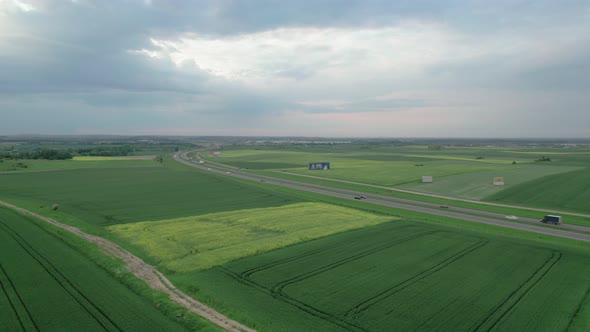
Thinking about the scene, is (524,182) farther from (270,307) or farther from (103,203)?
(103,203)

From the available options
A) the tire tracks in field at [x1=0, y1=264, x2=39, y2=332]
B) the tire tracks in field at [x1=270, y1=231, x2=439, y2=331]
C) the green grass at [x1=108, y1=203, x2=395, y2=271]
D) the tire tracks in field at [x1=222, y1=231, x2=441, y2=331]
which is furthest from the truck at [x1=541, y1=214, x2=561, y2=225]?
the tire tracks in field at [x1=0, y1=264, x2=39, y2=332]

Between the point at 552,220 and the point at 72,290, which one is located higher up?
the point at 72,290

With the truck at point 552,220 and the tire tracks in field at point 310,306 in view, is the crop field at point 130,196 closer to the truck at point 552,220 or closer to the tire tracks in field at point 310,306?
the tire tracks in field at point 310,306

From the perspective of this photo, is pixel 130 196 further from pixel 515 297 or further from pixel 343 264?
pixel 515 297

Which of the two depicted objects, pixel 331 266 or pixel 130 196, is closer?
pixel 331 266

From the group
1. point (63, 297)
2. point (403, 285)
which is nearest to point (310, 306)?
point (403, 285)

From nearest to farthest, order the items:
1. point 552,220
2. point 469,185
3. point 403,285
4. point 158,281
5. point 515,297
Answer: point 515,297
point 403,285
point 158,281
point 552,220
point 469,185

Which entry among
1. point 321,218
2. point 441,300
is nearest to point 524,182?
point 321,218
